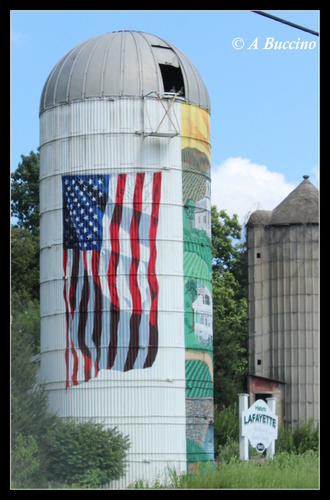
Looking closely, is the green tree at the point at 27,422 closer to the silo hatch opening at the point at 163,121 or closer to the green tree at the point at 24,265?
the silo hatch opening at the point at 163,121

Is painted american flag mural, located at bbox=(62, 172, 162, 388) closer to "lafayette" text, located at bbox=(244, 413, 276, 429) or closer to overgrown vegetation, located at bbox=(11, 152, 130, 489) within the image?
overgrown vegetation, located at bbox=(11, 152, 130, 489)

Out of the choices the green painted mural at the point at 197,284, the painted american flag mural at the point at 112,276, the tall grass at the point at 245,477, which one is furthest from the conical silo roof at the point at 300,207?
the tall grass at the point at 245,477

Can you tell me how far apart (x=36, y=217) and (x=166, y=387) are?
3258 centimetres

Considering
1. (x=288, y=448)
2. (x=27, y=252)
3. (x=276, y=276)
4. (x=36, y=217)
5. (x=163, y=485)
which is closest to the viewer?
(x=163, y=485)

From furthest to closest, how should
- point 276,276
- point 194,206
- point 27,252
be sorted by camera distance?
point 27,252 < point 276,276 < point 194,206

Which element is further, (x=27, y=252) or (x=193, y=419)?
(x=27, y=252)

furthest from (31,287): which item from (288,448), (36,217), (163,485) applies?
(163,485)

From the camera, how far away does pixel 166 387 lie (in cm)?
3903

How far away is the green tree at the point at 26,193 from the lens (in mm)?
69500

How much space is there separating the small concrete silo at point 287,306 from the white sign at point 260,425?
7284 millimetres

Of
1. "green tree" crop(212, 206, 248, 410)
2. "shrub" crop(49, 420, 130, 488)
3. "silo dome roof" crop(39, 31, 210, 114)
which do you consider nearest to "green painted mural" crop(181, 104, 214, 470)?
"silo dome roof" crop(39, 31, 210, 114)

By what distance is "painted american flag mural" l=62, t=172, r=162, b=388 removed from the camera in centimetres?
3897

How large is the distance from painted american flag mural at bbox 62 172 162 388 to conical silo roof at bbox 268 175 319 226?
39.9ft

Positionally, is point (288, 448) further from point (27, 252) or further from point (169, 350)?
point (27, 252)
